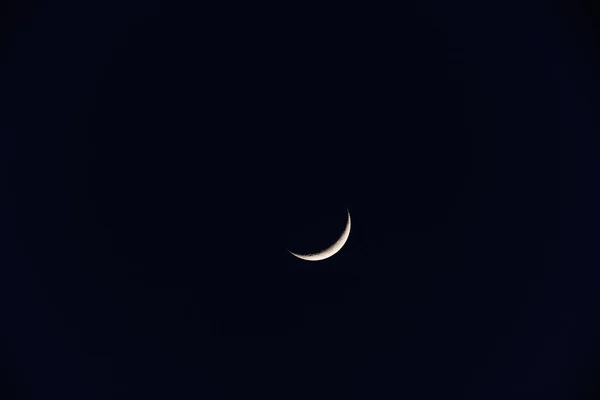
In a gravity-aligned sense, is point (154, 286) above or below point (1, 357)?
above

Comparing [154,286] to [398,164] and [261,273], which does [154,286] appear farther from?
[398,164]

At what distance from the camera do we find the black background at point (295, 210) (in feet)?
41.5

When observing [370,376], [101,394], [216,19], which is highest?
[216,19]

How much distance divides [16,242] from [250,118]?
685cm

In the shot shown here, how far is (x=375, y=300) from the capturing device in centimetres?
1452

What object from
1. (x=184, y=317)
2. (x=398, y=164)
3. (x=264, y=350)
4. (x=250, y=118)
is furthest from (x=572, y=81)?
(x=184, y=317)

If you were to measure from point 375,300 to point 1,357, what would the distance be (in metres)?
10.1

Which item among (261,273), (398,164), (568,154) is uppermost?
(398,164)

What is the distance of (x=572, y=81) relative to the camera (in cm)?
1258

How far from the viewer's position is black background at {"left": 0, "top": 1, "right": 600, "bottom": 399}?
12.7 m

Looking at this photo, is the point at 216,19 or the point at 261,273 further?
the point at 261,273

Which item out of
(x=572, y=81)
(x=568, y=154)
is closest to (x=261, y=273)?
(x=568, y=154)

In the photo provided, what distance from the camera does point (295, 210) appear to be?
44.1 feet

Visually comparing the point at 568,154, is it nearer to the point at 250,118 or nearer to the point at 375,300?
the point at 375,300
